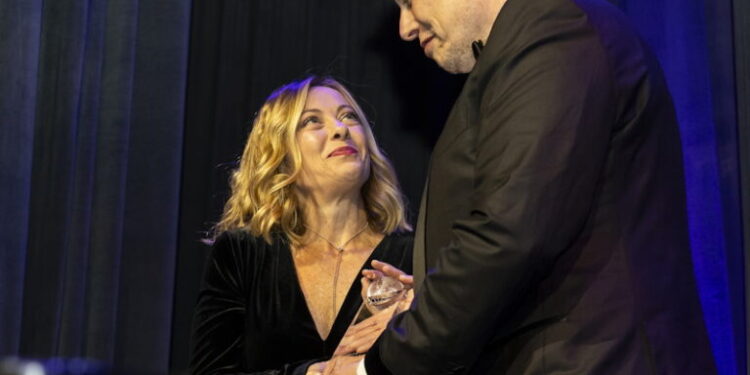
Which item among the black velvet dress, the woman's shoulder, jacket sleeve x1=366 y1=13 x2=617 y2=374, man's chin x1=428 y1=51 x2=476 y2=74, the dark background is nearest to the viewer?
jacket sleeve x1=366 y1=13 x2=617 y2=374

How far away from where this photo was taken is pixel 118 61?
126 inches

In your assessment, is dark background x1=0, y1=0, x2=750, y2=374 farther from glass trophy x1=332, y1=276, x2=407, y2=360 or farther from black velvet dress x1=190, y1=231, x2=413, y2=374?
glass trophy x1=332, y1=276, x2=407, y2=360

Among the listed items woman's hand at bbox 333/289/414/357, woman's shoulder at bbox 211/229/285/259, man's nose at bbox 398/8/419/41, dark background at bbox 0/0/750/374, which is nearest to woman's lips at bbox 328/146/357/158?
woman's shoulder at bbox 211/229/285/259

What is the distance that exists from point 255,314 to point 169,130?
934mm

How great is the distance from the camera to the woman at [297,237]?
2469mm

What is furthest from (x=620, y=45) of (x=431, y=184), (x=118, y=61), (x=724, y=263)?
(x=118, y=61)

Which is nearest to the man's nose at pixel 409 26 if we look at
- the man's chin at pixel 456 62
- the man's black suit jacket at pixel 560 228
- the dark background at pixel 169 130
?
the man's chin at pixel 456 62

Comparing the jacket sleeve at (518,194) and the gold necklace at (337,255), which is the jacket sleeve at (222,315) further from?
the jacket sleeve at (518,194)

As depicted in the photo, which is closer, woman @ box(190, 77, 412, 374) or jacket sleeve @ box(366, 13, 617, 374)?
jacket sleeve @ box(366, 13, 617, 374)

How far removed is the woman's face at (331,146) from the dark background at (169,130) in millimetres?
569

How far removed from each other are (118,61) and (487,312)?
2.26 metres

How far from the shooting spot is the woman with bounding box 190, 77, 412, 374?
2.47 meters

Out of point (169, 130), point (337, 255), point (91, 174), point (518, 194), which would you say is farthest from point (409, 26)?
point (91, 174)

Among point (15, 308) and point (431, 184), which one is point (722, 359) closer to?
point (431, 184)
